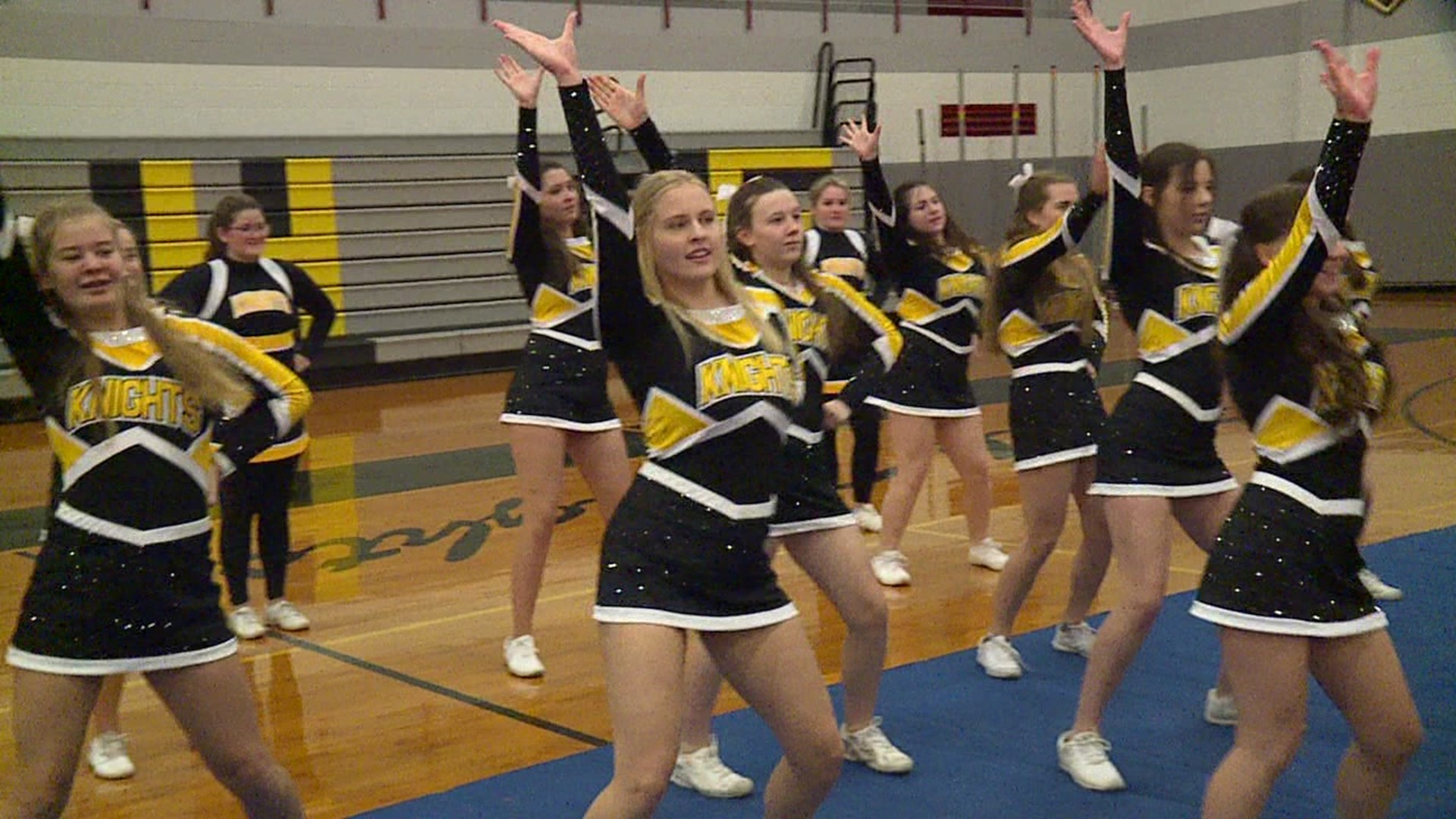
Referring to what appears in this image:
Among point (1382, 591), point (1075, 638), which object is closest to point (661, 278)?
point (1075, 638)

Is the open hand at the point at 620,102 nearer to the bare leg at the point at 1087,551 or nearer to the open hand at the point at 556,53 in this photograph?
the open hand at the point at 556,53

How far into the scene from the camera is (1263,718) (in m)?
2.76

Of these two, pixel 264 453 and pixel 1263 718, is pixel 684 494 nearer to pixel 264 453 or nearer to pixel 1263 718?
pixel 1263 718

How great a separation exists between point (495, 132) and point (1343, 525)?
12.1m

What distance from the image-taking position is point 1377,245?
693 inches

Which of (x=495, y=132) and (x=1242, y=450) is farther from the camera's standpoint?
(x=495, y=132)

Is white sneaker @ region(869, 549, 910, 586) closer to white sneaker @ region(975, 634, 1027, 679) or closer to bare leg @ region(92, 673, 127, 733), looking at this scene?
white sneaker @ region(975, 634, 1027, 679)

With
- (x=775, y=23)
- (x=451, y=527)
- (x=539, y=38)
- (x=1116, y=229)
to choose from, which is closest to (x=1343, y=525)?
(x=1116, y=229)

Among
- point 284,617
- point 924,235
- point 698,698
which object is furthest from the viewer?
point 924,235

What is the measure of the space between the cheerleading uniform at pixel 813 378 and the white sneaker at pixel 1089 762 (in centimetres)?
85

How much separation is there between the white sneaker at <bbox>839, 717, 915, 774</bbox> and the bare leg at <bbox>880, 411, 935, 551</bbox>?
218 centimetres

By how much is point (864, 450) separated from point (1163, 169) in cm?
330

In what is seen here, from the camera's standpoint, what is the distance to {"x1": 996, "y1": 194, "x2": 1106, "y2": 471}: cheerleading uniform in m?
4.73

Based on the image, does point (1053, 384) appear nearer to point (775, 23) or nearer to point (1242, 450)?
point (1242, 450)
